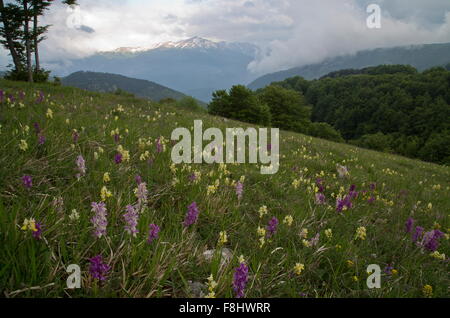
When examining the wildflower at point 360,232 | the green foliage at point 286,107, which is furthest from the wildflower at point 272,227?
the green foliage at point 286,107

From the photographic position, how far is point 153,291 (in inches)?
72.9

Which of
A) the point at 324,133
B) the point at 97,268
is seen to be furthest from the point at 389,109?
the point at 97,268

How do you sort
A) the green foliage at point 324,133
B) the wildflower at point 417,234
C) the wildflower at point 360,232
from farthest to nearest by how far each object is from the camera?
the green foliage at point 324,133, the wildflower at point 417,234, the wildflower at point 360,232

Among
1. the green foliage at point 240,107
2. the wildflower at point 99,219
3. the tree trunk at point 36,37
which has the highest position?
the tree trunk at point 36,37

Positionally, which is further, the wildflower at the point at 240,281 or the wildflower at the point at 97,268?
the wildflower at the point at 240,281

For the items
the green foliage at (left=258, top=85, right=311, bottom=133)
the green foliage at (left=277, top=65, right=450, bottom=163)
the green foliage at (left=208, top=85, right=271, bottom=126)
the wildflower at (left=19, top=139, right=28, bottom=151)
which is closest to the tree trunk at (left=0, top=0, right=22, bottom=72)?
the wildflower at (left=19, top=139, right=28, bottom=151)

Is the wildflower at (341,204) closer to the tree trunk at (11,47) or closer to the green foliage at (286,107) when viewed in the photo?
the tree trunk at (11,47)

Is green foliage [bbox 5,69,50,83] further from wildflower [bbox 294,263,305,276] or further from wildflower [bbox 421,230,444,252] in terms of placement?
wildflower [bbox 421,230,444,252]

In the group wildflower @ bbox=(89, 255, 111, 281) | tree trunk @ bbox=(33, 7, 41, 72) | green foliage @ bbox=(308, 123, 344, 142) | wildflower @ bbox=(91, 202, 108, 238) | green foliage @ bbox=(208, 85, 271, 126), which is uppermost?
tree trunk @ bbox=(33, 7, 41, 72)

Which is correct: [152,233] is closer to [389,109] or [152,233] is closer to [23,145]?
[23,145]

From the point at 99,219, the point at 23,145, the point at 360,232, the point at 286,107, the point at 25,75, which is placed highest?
the point at 286,107
